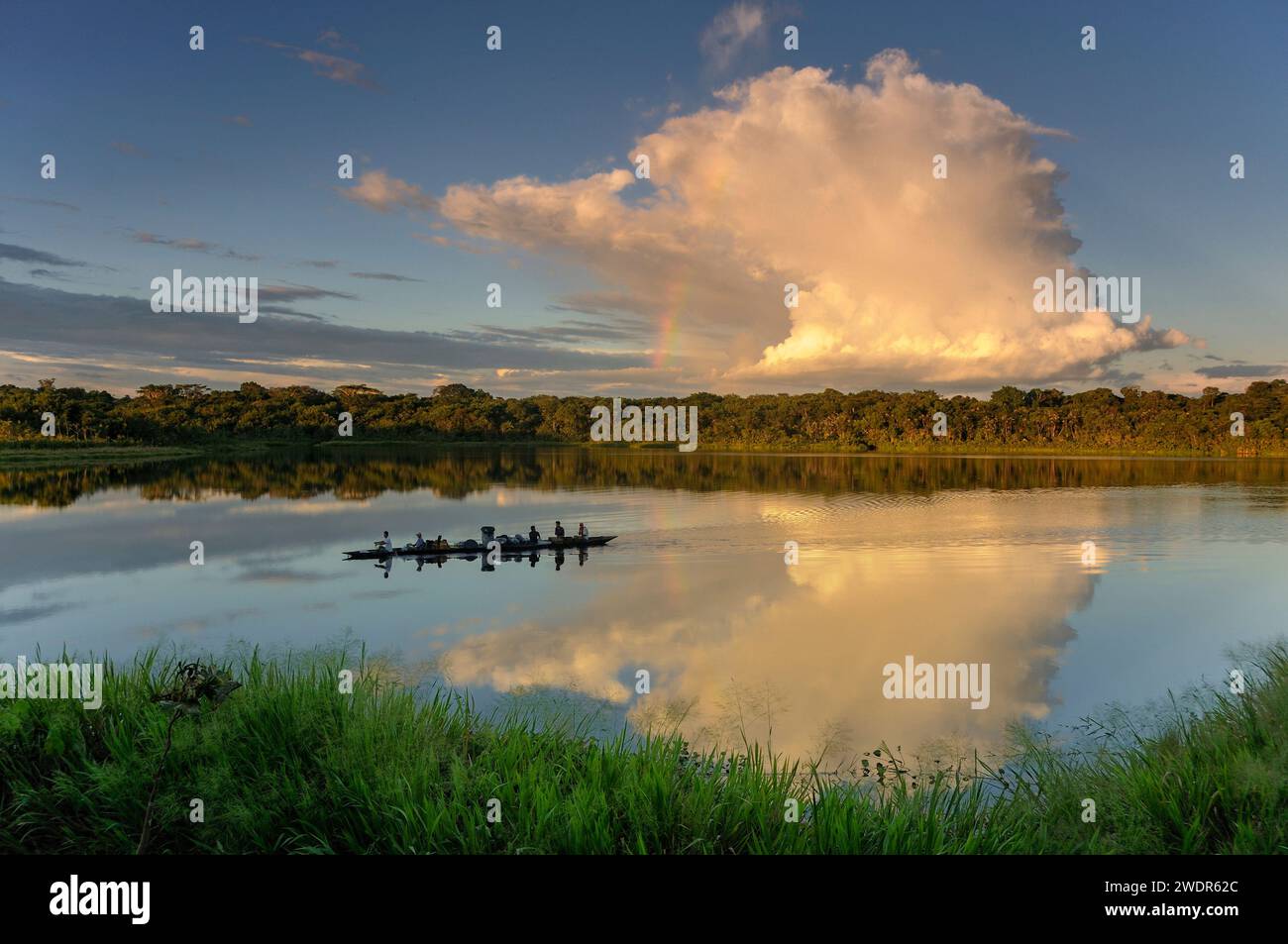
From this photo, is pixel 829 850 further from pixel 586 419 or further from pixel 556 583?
pixel 586 419

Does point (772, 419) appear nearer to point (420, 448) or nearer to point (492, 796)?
point (420, 448)

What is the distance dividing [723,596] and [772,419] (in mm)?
98168

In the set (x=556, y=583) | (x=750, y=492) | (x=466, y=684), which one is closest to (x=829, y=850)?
(x=466, y=684)

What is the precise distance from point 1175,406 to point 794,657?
103811mm

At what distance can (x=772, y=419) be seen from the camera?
376 feet

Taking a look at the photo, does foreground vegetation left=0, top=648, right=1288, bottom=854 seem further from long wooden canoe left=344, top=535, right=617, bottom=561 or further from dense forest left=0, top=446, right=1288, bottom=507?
dense forest left=0, top=446, right=1288, bottom=507

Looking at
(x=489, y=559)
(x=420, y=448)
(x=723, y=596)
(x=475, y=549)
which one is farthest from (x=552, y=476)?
(x=420, y=448)

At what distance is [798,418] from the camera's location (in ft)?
375

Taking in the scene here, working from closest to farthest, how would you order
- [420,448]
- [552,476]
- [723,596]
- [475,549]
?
[723,596], [475,549], [552,476], [420,448]

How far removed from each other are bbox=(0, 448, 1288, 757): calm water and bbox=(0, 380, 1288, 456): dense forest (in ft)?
155

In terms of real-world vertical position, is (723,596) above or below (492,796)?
below

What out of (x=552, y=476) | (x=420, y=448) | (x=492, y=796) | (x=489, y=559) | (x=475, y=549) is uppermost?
(x=420, y=448)

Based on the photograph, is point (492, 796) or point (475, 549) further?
point (475, 549)
